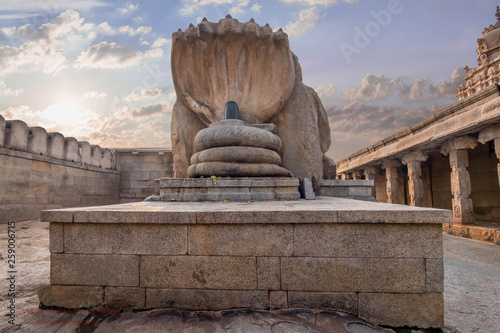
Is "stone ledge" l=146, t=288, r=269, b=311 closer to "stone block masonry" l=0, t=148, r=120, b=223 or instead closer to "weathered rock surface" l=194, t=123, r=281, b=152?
"weathered rock surface" l=194, t=123, r=281, b=152

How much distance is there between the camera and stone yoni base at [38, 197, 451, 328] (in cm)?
238

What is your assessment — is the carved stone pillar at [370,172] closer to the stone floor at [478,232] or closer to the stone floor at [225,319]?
the stone floor at [478,232]

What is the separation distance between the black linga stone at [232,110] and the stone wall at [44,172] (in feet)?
20.4

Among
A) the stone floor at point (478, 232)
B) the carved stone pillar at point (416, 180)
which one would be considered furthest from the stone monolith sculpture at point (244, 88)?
the carved stone pillar at point (416, 180)

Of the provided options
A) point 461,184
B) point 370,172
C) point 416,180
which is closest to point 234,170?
point 461,184

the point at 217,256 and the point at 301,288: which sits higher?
the point at 217,256

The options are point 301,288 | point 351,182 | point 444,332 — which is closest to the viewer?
point 444,332

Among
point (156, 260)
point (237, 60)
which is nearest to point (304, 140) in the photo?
point (237, 60)

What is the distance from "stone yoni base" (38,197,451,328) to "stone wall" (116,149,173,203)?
9050mm

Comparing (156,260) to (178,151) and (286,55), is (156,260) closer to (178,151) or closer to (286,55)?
(178,151)

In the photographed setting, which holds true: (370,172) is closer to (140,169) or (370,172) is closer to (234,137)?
(234,137)

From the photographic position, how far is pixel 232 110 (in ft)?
19.8

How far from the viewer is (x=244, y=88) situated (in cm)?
638

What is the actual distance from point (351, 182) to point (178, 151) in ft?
13.9
